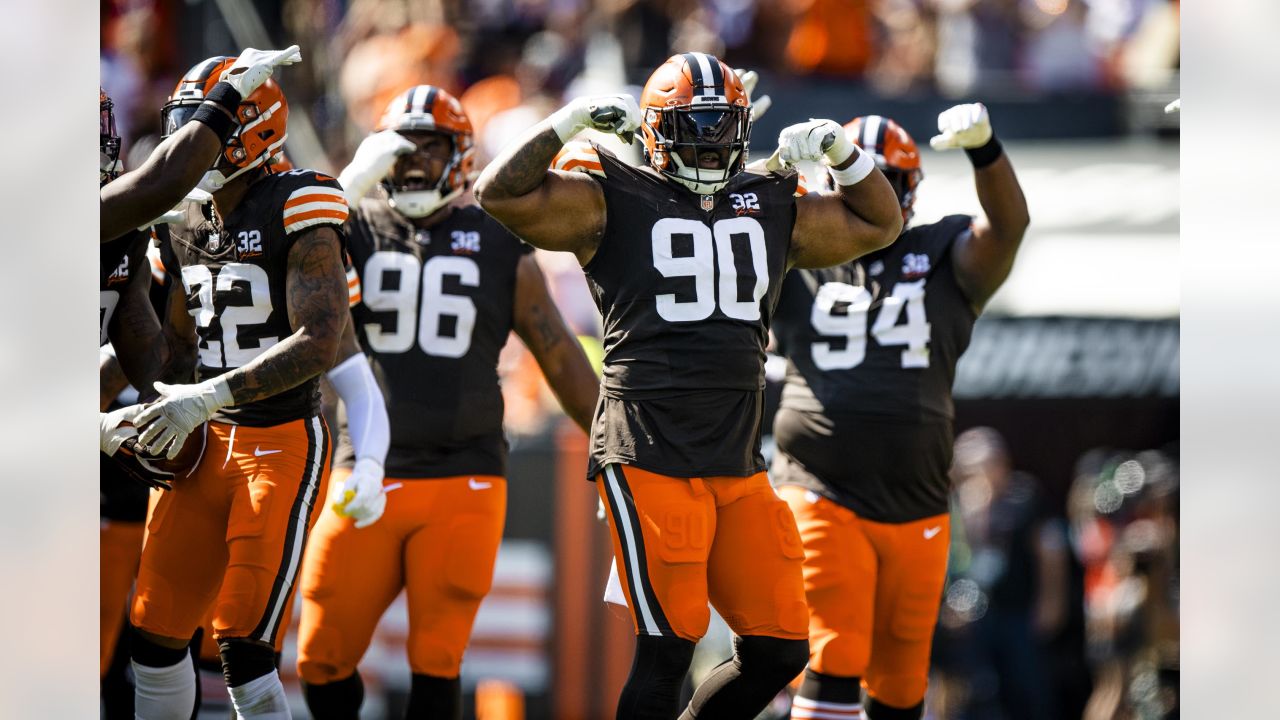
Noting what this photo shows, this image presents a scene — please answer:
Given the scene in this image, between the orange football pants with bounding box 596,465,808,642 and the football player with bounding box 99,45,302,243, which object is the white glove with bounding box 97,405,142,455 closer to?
the football player with bounding box 99,45,302,243

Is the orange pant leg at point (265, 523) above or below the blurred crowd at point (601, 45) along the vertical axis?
below

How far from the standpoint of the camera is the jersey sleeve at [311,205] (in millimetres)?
4570

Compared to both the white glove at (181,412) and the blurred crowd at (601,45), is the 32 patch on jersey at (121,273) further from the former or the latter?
the blurred crowd at (601,45)

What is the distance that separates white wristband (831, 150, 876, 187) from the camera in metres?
4.83

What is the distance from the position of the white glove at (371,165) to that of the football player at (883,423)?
1.59m

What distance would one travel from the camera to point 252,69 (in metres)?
4.48

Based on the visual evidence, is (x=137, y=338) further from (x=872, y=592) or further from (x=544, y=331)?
(x=872, y=592)

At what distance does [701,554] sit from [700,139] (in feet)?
4.17

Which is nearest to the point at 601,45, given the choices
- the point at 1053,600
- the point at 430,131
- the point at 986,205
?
the point at 1053,600

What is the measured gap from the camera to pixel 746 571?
4520 mm

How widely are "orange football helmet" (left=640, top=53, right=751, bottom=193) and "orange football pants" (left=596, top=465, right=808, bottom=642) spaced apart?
952 millimetres

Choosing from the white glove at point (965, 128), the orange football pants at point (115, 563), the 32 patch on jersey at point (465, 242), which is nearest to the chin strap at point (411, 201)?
the 32 patch on jersey at point (465, 242)
